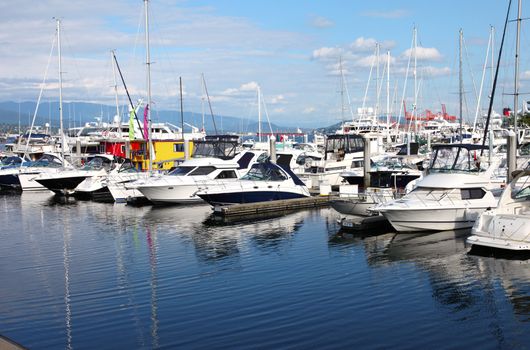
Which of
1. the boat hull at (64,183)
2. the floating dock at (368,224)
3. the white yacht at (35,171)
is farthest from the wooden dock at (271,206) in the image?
the white yacht at (35,171)

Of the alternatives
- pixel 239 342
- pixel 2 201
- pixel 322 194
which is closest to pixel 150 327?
Answer: pixel 239 342

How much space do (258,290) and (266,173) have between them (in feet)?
56.9

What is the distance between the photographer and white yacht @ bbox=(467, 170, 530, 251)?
1869 cm

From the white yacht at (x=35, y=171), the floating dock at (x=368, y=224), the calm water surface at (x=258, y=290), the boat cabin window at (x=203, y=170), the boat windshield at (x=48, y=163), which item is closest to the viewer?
the calm water surface at (x=258, y=290)

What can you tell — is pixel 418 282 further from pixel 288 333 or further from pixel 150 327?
pixel 150 327

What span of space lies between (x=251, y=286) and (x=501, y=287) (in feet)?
20.2

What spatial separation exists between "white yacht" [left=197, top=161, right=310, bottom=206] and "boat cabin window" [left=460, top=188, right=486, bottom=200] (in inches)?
439

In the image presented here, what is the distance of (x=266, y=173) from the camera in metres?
33.4

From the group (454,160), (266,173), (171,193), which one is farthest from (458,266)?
(171,193)

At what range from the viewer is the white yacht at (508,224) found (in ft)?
61.3

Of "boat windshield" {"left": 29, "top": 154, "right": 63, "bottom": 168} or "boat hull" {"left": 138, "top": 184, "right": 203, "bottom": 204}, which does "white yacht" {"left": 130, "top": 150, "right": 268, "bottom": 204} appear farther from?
"boat windshield" {"left": 29, "top": 154, "right": 63, "bottom": 168}

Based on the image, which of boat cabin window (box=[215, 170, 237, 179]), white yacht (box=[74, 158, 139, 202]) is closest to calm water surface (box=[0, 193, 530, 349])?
boat cabin window (box=[215, 170, 237, 179])

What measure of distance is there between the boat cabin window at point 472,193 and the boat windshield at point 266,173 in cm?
1162

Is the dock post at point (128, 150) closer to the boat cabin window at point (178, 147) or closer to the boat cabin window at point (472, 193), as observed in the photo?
the boat cabin window at point (178, 147)
